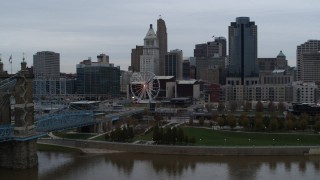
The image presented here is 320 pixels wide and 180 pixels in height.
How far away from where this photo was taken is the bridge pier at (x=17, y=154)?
31969 mm

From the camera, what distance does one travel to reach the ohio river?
30.0m

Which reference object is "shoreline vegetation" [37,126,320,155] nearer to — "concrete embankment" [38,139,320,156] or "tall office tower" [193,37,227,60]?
"concrete embankment" [38,139,320,156]

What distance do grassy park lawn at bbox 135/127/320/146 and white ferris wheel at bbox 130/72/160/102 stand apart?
1465 inches

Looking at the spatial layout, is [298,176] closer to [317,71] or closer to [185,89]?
[185,89]

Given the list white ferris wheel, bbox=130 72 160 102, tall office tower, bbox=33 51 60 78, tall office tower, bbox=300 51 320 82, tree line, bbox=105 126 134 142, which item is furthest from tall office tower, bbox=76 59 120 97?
tree line, bbox=105 126 134 142

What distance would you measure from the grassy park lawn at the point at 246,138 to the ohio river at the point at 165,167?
366 centimetres

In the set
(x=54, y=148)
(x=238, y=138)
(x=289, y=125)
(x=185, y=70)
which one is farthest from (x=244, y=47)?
(x=54, y=148)

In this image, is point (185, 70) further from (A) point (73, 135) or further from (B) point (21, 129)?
(B) point (21, 129)

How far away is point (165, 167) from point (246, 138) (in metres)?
12.8

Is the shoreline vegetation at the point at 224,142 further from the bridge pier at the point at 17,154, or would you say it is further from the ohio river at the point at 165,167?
the bridge pier at the point at 17,154

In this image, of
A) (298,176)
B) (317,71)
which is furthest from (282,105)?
(317,71)

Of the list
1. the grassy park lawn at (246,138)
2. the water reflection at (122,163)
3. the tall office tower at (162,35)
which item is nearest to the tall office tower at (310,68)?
the tall office tower at (162,35)

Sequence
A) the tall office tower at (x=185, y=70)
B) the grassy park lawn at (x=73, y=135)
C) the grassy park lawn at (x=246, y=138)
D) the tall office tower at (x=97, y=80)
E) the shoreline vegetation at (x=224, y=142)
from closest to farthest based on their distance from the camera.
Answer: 1. the shoreline vegetation at (x=224, y=142)
2. the grassy park lawn at (x=246, y=138)
3. the grassy park lawn at (x=73, y=135)
4. the tall office tower at (x=97, y=80)
5. the tall office tower at (x=185, y=70)

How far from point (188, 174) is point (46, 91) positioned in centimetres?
10421
